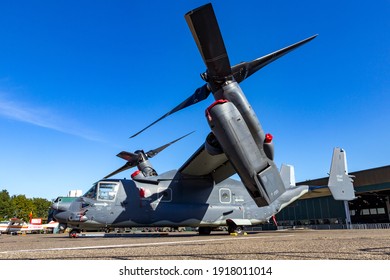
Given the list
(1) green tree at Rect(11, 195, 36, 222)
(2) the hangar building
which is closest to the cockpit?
(2) the hangar building

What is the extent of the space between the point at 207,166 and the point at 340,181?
807 cm

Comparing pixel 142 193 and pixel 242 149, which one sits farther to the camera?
pixel 142 193

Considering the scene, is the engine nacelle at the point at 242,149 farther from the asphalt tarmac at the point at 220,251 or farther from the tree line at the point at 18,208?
the tree line at the point at 18,208

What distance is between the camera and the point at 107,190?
14.7 meters

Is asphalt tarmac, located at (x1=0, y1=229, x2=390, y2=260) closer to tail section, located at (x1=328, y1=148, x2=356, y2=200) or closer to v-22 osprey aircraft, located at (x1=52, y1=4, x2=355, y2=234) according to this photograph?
v-22 osprey aircraft, located at (x1=52, y1=4, x2=355, y2=234)

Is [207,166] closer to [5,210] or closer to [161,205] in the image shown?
[161,205]

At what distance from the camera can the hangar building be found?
108 ft

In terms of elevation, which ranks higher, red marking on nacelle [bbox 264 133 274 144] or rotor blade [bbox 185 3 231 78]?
rotor blade [bbox 185 3 231 78]

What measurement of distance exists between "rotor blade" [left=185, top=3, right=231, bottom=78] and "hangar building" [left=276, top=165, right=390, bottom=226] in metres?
23.0

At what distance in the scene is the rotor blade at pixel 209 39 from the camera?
8.94 m

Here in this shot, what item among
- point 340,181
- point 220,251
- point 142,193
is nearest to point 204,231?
point 142,193
